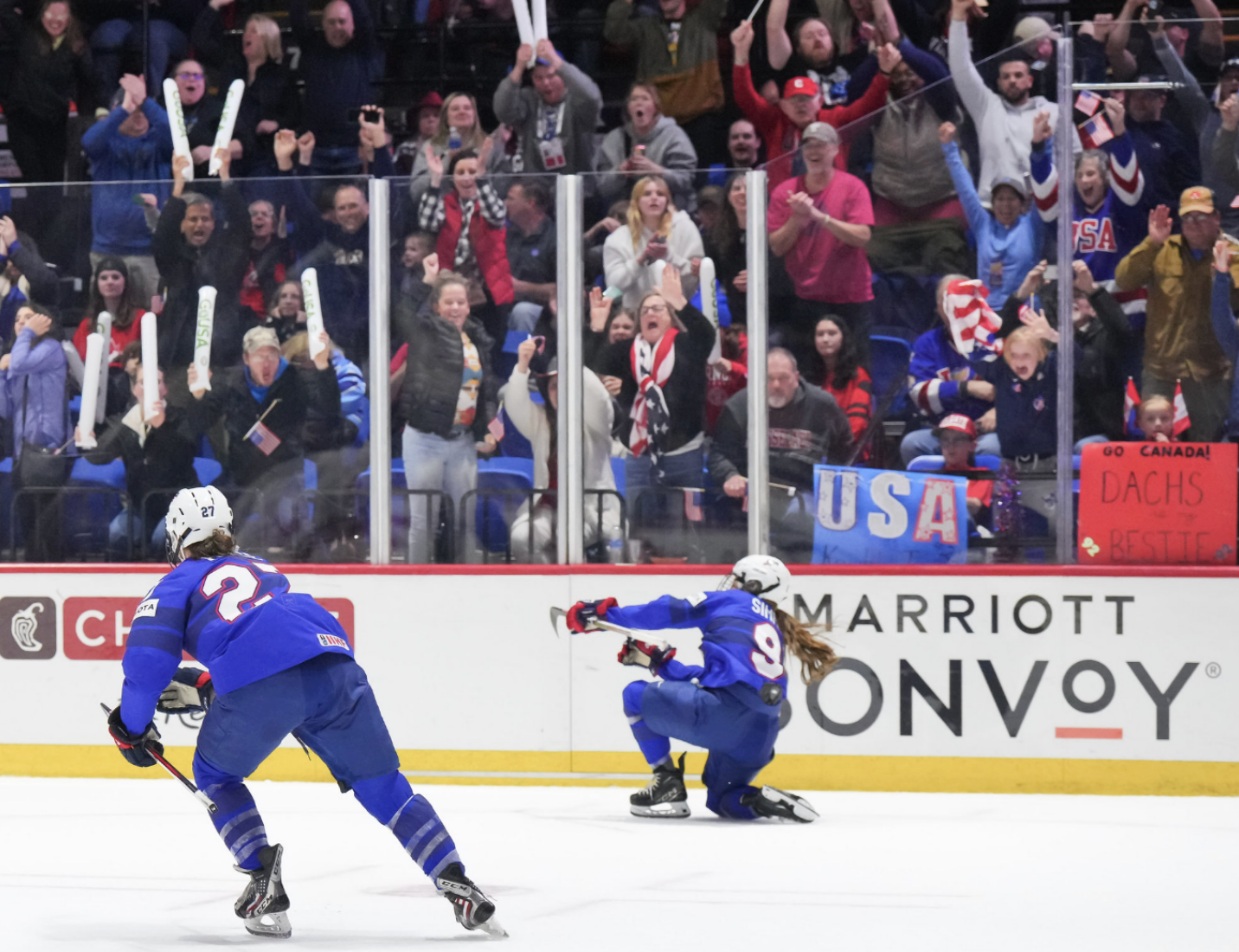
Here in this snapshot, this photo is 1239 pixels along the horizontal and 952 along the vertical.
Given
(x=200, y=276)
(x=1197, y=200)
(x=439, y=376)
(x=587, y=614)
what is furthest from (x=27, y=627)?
(x=1197, y=200)

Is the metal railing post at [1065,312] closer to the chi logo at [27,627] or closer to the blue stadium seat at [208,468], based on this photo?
the blue stadium seat at [208,468]

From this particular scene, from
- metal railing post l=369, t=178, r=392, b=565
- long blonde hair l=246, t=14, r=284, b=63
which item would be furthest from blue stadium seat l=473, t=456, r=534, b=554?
long blonde hair l=246, t=14, r=284, b=63

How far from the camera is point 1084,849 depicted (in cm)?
520

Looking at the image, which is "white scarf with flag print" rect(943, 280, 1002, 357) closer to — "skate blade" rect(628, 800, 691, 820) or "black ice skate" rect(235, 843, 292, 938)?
"skate blade" rect(628, 800, 691, 820)

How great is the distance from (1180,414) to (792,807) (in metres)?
2.44

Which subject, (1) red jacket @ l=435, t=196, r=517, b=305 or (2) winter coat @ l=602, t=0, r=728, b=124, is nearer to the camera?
(1) red jacket @ l=435, t=196, r=517, b=305

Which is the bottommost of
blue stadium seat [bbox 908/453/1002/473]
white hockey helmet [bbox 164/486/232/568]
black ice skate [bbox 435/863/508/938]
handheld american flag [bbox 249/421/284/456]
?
black ice skate [bbox 435/863/508/938]

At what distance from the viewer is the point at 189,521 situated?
4.04 meters

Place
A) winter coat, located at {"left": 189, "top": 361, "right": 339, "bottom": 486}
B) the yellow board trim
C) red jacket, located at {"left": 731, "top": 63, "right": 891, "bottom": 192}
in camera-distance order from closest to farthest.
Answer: the yellow board trim
winter coat, located at {"left": 189, "top": 361, "right": 339, "bottom": 486}
red jacket, located at {"left": 731, "top": 63, "right": 891, "bottom": 192}

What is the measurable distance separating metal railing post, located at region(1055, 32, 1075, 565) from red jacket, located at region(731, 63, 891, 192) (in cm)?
151

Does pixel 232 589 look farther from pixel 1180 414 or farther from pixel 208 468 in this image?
pixel 1180 414

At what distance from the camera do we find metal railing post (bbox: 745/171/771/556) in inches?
270

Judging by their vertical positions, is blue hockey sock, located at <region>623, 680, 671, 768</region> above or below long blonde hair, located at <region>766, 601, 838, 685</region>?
below

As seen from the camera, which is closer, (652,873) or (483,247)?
(652,873)
